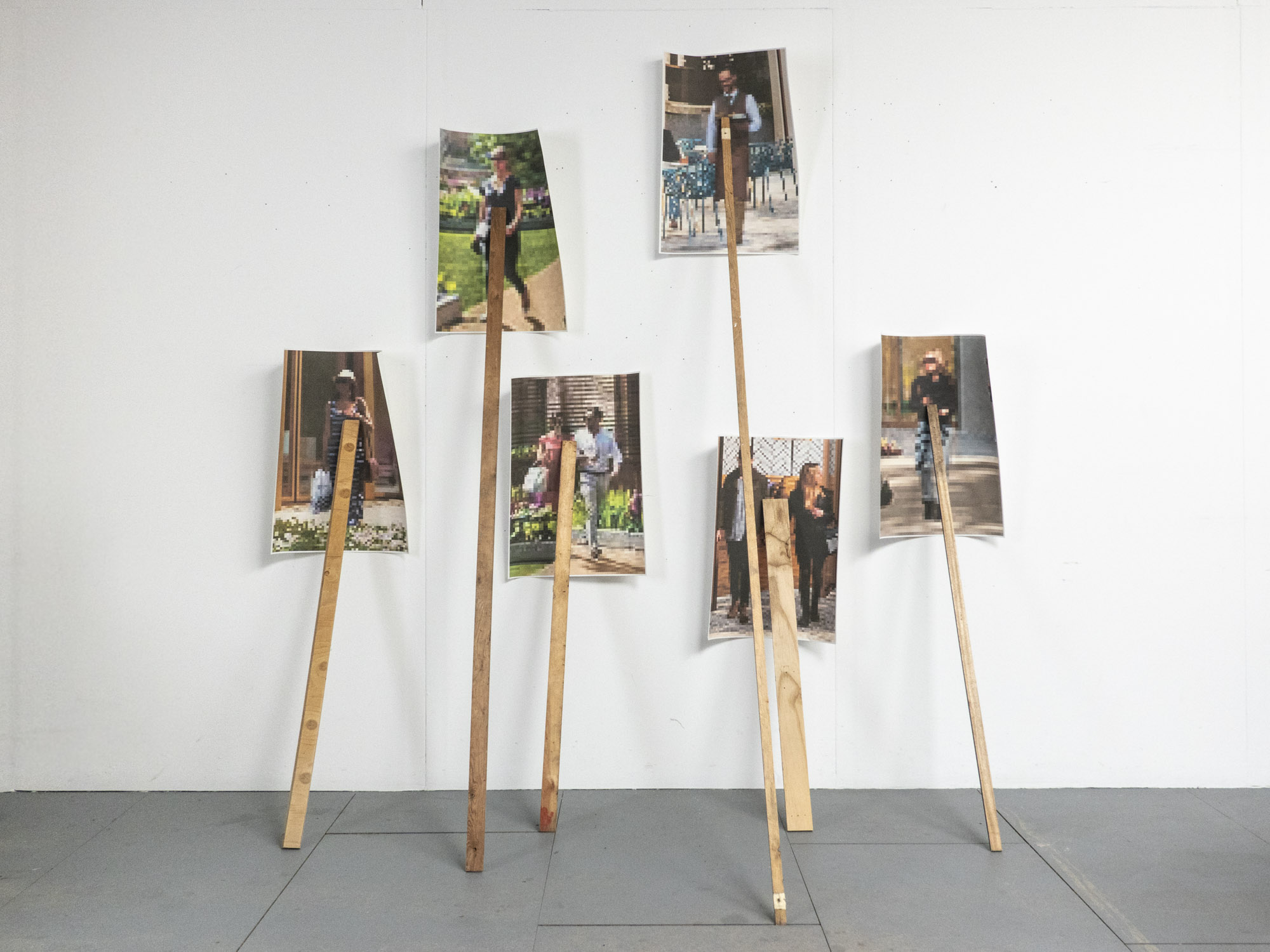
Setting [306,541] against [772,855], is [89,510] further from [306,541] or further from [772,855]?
[772,855]

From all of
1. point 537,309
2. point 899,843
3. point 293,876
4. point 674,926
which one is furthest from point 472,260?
point 899,843

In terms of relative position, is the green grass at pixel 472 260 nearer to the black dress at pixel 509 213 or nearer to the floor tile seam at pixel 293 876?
the black dress at pixel 509 213

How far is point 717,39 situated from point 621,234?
632mm

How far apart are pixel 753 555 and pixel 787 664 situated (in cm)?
32

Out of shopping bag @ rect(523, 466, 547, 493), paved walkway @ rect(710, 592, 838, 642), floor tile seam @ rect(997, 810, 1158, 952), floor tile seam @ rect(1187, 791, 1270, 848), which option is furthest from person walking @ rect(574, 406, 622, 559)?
floor tile seam @ rect(1187, 791, 1270, 848)

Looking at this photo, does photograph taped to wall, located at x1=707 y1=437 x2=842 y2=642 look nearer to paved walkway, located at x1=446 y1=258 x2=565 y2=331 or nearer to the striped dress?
paved walkway, located at x1=446 y1=258 x2=565 y2=331

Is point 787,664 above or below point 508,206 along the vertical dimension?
below

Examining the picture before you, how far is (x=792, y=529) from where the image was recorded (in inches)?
101

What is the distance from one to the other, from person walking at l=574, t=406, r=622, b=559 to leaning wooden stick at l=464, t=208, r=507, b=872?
1.09ft

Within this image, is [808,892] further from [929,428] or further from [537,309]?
[537,309]

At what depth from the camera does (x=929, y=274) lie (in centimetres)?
259

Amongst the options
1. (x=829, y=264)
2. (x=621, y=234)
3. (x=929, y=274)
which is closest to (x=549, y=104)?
(x=621, y=234)

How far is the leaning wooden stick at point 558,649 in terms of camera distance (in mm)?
2365

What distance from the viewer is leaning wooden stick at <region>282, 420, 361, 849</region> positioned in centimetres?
228
